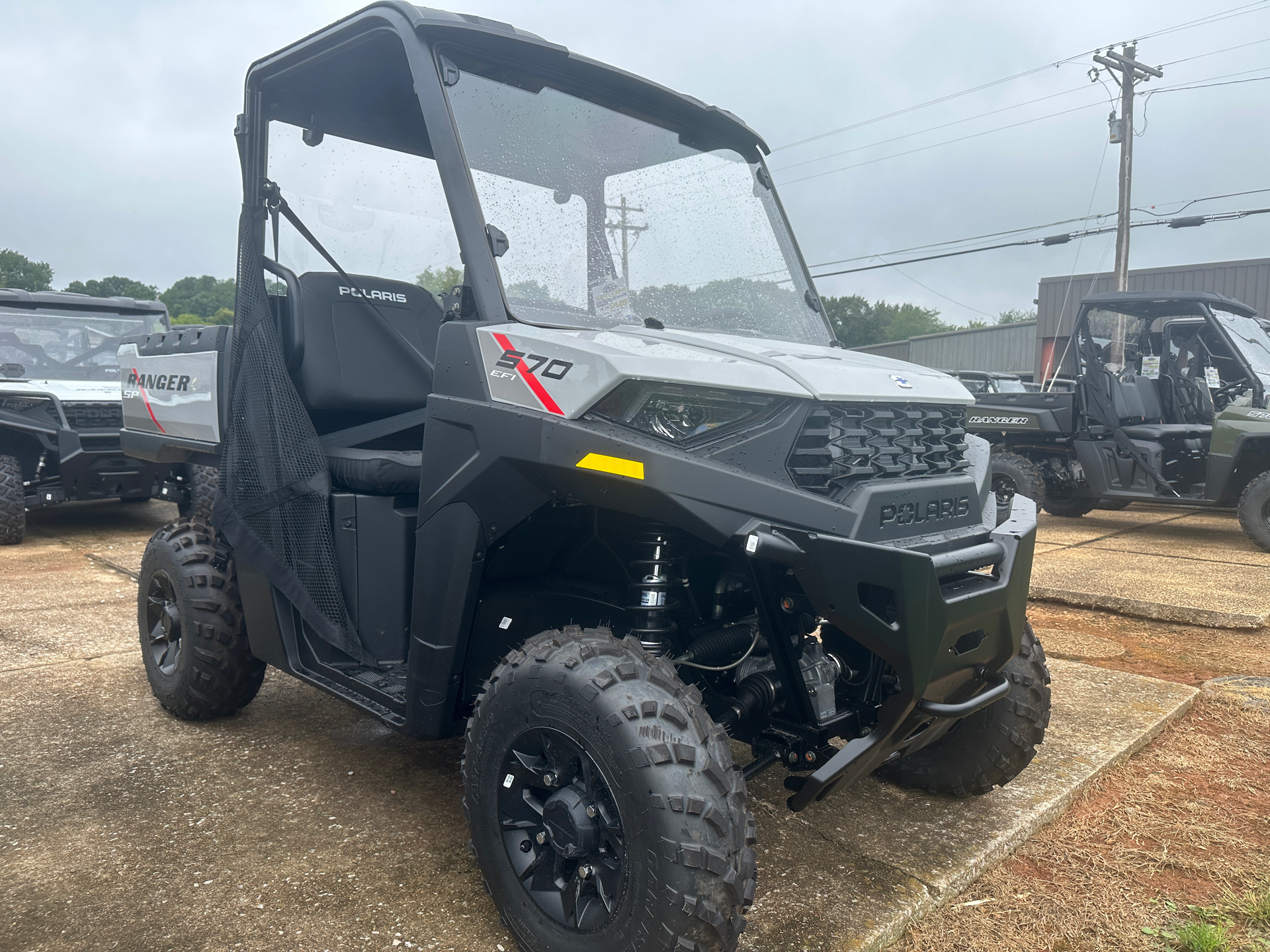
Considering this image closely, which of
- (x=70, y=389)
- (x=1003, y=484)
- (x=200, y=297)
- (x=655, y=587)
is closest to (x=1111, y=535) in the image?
(x=1003, y=484)

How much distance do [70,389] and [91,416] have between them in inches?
20.0

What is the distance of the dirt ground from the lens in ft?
7.98

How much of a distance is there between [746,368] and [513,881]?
1.32 meters

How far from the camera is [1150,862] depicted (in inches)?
111

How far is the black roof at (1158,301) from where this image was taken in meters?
9.26

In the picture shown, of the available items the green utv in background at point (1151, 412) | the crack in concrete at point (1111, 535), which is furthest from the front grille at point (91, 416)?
the green utv in background at point (1151, 412)

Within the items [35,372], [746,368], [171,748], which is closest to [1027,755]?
[746,368]

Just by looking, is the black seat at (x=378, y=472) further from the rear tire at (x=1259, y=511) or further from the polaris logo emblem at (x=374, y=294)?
the rear tire at (x=1259, y=511)

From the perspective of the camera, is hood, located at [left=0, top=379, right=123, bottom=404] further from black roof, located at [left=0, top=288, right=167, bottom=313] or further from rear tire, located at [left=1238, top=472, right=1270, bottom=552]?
rear tire, located at [left=1238, top=472, right=1270, bottom=552]

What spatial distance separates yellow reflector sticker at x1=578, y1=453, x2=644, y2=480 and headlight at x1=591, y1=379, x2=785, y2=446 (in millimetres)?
98

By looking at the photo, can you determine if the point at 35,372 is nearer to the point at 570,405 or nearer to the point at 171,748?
the point at 171,748

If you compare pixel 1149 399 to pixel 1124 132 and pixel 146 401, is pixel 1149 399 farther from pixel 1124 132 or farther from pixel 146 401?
pixel 1124 132

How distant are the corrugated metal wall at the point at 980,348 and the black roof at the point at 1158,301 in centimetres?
2529

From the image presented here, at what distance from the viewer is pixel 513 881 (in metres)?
2.28
